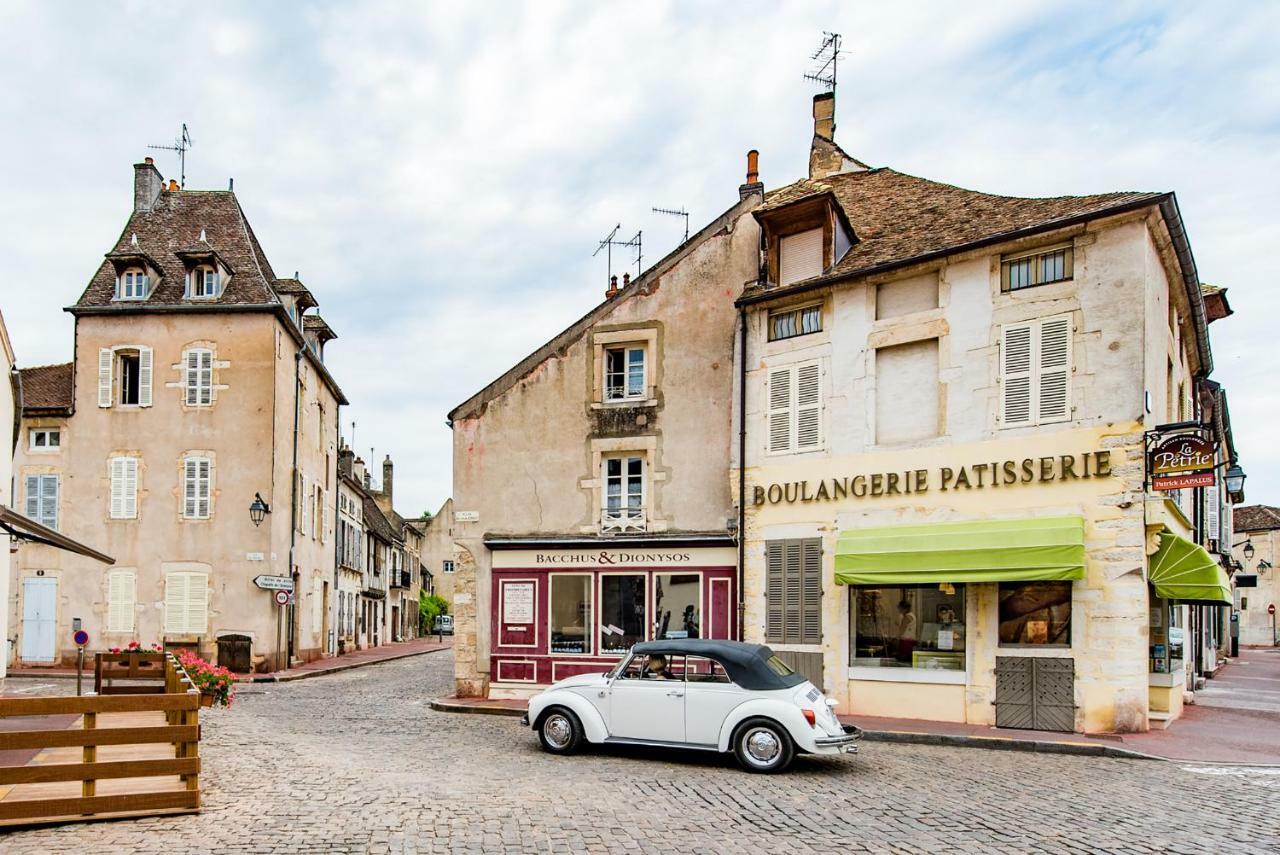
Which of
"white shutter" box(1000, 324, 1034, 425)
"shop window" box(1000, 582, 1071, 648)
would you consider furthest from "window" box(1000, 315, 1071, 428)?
"shop window" box(1000, 582, 1071, 648)

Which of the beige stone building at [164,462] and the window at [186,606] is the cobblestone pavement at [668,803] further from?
the beige stone building at [164,462]

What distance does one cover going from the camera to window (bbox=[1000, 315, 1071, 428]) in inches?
585

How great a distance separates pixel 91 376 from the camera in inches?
1113

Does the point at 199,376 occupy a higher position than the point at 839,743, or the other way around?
the point at 199,376

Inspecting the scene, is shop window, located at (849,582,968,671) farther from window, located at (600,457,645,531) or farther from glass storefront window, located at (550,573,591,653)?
glass storefront window, located at (550,573,591,653)

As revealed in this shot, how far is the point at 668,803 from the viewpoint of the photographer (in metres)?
9.52

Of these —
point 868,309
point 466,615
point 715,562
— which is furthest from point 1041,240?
point 466,615

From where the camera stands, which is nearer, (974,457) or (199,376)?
(974,457)

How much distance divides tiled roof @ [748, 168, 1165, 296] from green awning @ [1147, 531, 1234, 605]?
15.4 ft

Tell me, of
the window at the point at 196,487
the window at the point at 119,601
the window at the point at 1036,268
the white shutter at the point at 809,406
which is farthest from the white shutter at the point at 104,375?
the window at the point at 1036,268

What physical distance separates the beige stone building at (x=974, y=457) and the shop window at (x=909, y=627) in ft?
0.10

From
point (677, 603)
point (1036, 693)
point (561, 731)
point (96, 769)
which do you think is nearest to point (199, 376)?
point (677, 603)

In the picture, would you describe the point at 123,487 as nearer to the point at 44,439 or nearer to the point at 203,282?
the point at 44,439

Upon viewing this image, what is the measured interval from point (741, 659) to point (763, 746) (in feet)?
3.11
